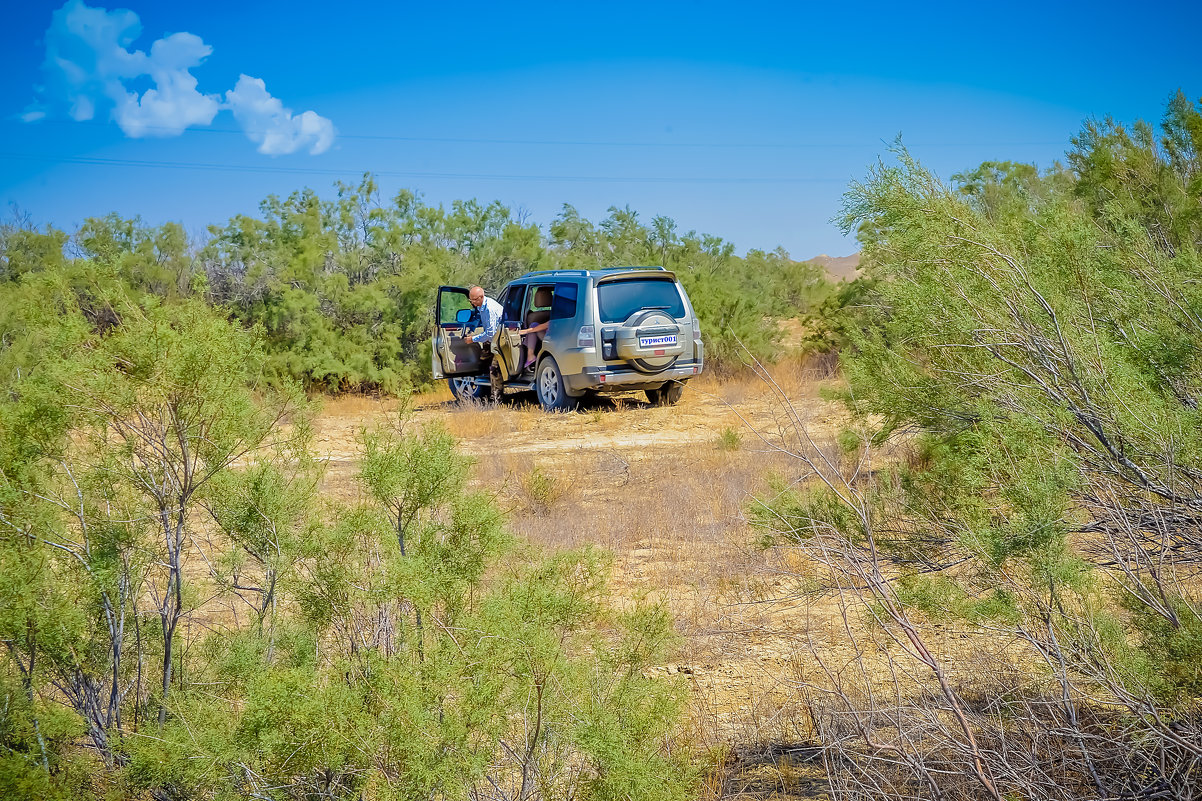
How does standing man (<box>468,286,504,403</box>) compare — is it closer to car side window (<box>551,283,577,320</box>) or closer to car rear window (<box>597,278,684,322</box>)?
car side window (<box>551,283,577,320</box>)

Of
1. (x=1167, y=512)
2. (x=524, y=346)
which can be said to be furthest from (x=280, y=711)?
(x=524, y=346)

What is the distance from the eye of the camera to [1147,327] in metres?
3.55

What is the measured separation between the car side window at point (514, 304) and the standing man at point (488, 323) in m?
0.23

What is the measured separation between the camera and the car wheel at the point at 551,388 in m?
12.6

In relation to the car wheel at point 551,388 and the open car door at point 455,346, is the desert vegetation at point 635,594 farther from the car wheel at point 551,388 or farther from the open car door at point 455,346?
the open car door at point 455,346

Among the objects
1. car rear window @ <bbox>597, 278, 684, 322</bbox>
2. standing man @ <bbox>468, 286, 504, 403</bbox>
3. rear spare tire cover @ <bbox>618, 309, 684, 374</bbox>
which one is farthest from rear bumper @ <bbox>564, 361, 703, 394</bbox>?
standing man @ <bbox>468, 286, 504, 403</bbox>

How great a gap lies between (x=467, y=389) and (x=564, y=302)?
9.08 ft

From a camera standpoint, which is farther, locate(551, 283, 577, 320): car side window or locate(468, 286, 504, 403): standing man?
locate(468, 286, 504, 403): standing man

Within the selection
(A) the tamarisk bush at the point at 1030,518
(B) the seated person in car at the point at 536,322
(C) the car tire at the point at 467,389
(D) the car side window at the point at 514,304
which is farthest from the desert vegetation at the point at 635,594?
(C) the car tire at the point at 467,389

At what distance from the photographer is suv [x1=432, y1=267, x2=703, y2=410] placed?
39.3ft

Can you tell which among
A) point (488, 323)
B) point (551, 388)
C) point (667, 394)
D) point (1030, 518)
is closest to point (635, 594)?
point (1030, 518)

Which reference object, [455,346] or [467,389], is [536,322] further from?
[467,389]

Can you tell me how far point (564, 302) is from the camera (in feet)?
40.9

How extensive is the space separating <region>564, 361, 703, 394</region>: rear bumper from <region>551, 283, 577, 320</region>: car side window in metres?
0.81
